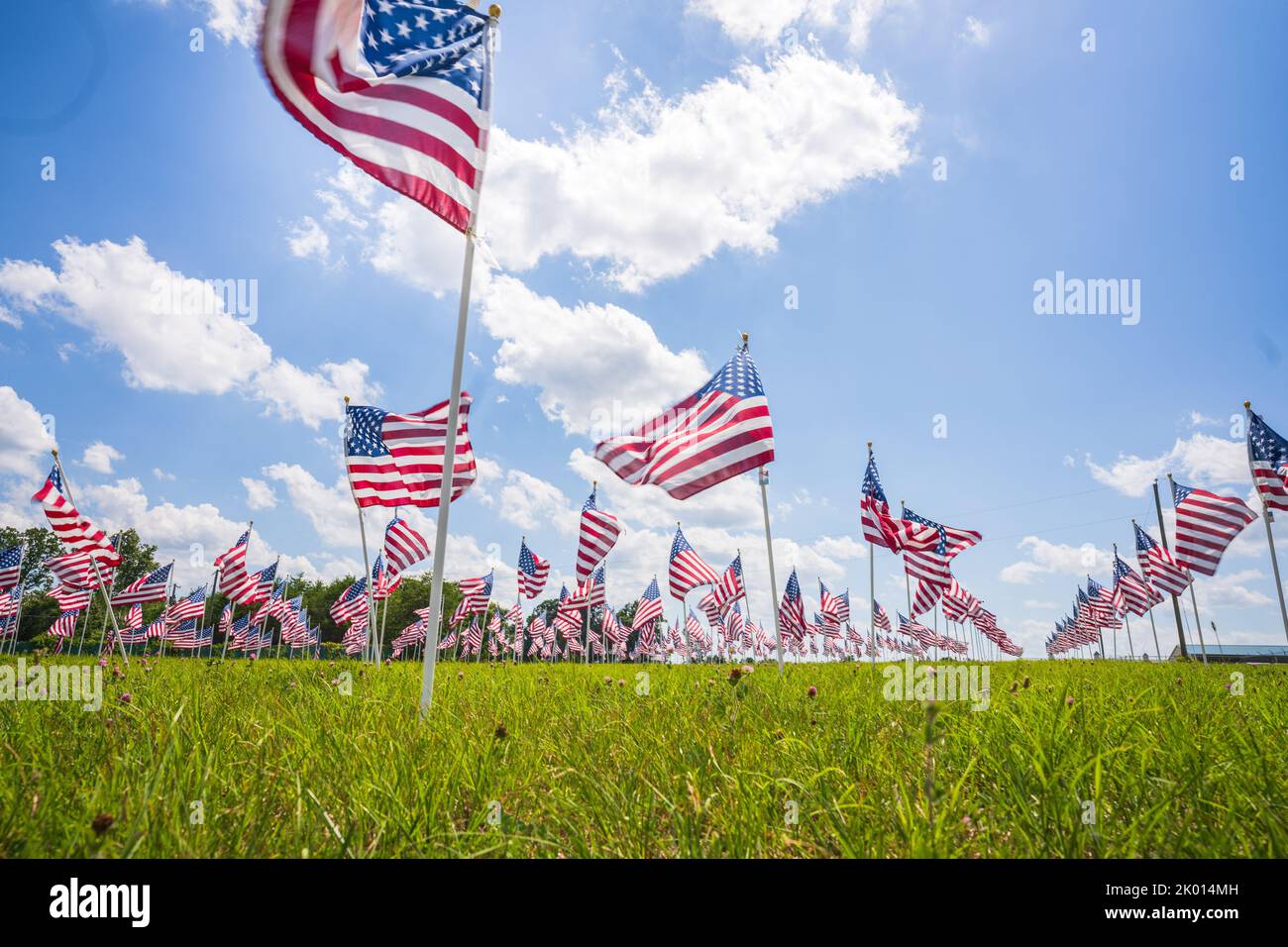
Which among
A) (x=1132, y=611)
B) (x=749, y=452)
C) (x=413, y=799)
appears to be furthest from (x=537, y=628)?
(x=413, y=799)

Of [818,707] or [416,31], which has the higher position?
[416,31]

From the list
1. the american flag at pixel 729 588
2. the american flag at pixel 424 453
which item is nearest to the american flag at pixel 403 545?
the american flag at pixel 424 453

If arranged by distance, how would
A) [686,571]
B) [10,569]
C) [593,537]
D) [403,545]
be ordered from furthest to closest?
[10,569], [686,571], [593,537], [403,545]

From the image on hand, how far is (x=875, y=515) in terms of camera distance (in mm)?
17156

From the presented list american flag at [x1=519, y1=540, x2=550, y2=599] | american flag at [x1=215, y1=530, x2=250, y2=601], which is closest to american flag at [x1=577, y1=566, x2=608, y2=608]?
american flag at [x1=519, y1=540, x2=550, y2=599]

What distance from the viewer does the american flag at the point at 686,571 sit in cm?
2347

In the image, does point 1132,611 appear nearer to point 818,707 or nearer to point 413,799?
point 818,707

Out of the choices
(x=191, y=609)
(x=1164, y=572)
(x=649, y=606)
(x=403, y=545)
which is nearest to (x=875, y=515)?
(x=403, y=545)

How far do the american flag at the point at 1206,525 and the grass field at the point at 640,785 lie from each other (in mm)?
16489

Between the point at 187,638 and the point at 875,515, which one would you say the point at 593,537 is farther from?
the point at 187,638

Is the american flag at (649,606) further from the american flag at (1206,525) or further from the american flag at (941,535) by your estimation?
the american flag at (1206,525)

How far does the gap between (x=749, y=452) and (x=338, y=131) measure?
5.89 m

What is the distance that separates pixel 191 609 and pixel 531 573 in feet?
79.8
